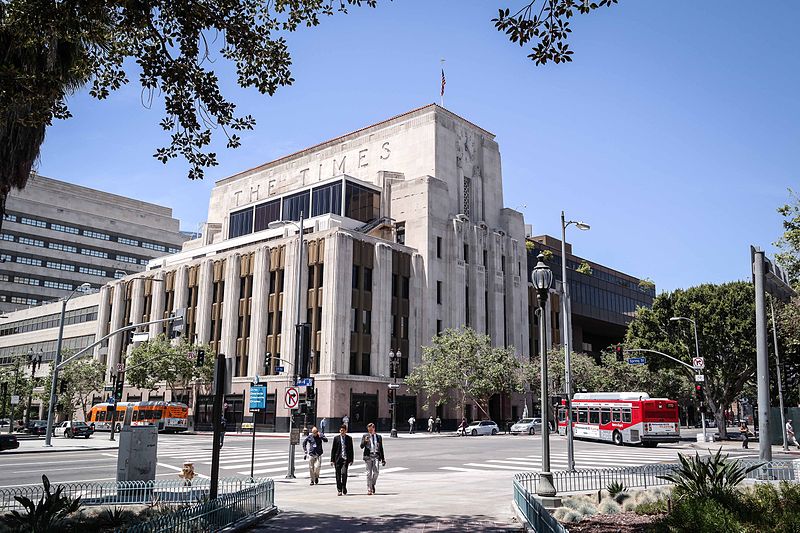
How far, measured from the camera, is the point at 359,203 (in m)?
72.3

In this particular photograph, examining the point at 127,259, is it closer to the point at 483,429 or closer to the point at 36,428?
the point at 36,428

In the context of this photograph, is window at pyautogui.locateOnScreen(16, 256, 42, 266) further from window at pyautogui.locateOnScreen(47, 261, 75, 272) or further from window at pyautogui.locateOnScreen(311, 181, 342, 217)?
window at pyautogui.locateOnScreen(311, 181, 342, 217)

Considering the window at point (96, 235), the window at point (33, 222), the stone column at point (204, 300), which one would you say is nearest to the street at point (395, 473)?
the stone column at point (204, 300)

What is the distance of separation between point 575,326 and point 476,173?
33669mm

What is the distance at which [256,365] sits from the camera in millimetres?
64500

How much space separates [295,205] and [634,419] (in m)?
47.6

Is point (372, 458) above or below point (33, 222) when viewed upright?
below

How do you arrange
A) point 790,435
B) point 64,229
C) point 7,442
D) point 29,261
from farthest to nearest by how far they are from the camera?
point 64,229 < point 29,261 < point 790,435 < point 7,442

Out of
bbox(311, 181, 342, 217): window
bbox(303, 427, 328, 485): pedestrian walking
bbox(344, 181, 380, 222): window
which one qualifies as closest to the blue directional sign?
bbox(303, 427, 328, 485): pedestrian walking

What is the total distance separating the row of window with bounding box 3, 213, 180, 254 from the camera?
107 meters

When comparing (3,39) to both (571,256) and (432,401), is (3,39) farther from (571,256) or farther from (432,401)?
(571,256)

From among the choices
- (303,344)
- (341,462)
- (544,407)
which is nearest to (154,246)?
(303,344)

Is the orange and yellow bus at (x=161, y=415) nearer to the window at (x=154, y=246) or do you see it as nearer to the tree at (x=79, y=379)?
the tree at (x=79, y=379)

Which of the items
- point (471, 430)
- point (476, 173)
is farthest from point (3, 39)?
point (476, 173)
